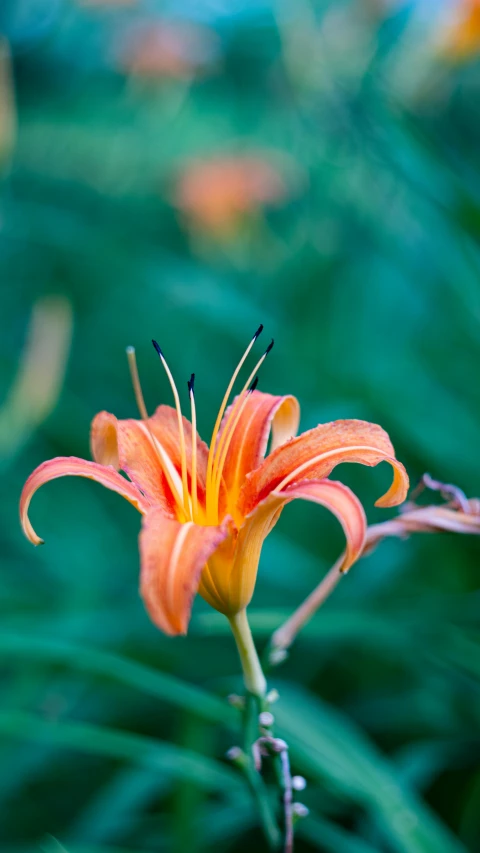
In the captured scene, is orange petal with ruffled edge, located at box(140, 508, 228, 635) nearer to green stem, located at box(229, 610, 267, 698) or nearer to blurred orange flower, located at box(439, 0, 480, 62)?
green stem, located at box(229, 610, 267, 698)

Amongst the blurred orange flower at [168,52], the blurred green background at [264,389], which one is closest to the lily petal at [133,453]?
the blurred green background at [264,389]

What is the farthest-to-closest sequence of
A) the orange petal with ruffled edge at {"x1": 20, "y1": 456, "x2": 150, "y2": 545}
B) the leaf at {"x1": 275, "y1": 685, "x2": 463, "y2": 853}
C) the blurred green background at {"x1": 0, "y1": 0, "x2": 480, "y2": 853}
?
the blurred green background at {"x1": 0, "y1": 0, "x2": 480, "y2": 853}
the leaf at {"x1": 275, "y1": 685, "x2": 463, "y2": 853}
the orange petal with ruffled edge at {"x1": 20, "y1": 456, "x2": 150, "y2": 545}

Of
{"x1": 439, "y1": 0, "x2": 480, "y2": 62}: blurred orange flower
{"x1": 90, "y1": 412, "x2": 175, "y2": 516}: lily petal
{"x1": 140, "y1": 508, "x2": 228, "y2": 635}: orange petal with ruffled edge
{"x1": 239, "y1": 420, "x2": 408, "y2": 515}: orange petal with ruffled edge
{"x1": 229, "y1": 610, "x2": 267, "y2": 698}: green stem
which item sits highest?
{"x1": 439, "y1": 0, "x2": 480, "y2": 62}: blurred orange flower

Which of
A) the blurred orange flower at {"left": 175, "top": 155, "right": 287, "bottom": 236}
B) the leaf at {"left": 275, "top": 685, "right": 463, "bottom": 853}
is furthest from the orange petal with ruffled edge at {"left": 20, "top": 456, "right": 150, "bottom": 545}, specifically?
the blurred orange flower at {"left": 175, "top": 155, "right": 287, "bottom": 236}

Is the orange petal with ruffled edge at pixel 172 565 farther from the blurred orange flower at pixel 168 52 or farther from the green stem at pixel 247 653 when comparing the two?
the blurred orange flower at pixel 168 52

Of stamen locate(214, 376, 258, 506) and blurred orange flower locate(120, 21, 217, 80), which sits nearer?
stamen locate(214, 376, 258, 506)

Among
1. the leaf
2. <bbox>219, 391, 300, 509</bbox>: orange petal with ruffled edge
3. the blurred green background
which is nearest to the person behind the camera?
<bbox>219, 391, 300, 509</bbox>: orange petal with ruffled edge
